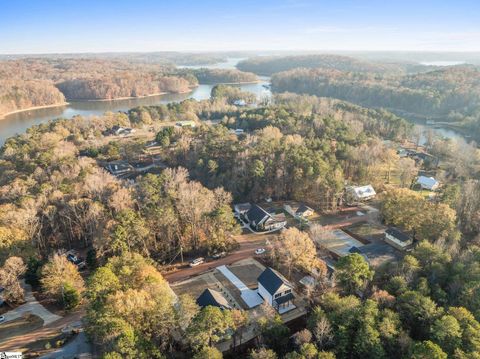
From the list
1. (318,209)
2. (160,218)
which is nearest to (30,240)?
(160,218)

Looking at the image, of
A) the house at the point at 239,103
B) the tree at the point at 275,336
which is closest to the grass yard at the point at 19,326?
the tree at the point at 275,336

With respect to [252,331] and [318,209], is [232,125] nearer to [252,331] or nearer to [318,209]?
[318,209]

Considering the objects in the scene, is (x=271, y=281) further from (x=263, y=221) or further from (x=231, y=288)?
(x=263, y=221)

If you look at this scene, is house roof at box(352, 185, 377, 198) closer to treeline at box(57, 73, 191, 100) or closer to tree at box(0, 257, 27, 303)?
tree at box(0, 257, 27, 303)

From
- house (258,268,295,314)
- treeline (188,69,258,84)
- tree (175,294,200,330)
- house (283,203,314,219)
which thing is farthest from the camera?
treeline (188,69,258,84)

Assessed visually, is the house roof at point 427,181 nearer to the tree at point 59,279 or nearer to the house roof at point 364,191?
the house roof at point 364,191

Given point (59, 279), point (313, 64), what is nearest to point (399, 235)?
point (59, 279)

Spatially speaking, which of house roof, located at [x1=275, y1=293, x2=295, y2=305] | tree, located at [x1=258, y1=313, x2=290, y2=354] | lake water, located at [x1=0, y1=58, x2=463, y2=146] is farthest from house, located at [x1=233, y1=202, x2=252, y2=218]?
lake water, located at [x1=0, y1=58, x2=463, y2=146]
